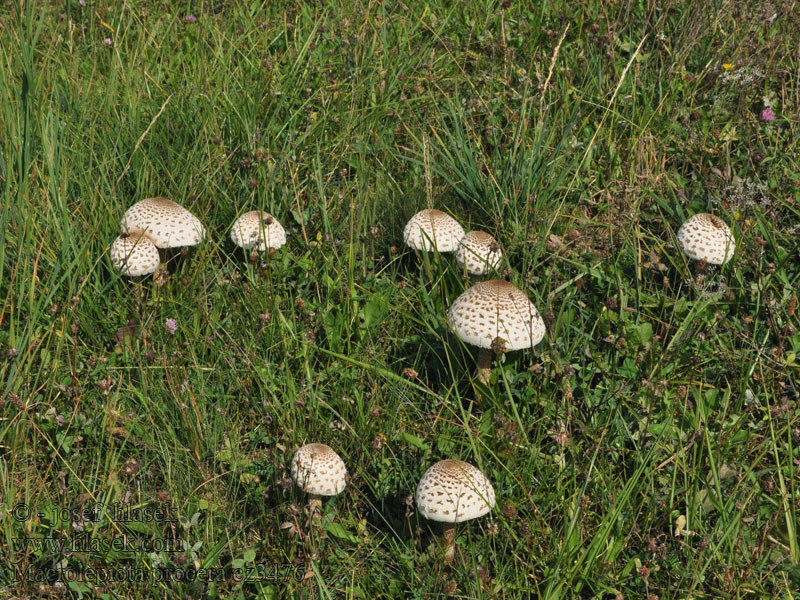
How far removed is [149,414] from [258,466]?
48 cm

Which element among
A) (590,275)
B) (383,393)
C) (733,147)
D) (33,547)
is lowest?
(33,547)

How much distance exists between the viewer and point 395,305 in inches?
152

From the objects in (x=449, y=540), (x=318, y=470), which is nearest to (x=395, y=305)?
(x=318, y=470)

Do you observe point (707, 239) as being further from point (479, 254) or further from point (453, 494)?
point (453, 494)

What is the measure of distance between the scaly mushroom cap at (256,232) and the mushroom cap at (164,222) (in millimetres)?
184

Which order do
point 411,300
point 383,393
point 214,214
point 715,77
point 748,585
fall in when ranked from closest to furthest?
point 748,585, point 383,393, point 411,300, point 214,214, point 715,77

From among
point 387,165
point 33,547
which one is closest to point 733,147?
point 387,165

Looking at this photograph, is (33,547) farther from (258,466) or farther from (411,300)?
(411,300)

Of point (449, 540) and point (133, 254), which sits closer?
point (449, 540)

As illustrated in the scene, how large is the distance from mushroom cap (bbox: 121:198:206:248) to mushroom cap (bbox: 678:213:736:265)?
235 cm

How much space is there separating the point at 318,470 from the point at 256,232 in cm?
154

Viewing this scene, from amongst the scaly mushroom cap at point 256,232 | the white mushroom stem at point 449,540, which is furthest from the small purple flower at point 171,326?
the white mushroom stem at point 449,540

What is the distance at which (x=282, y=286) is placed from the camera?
12.9 feet

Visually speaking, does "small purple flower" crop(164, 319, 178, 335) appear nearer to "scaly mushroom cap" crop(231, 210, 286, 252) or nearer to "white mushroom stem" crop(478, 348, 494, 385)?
"scaly mushroom cap" crop(231, 210, 286, 252)
